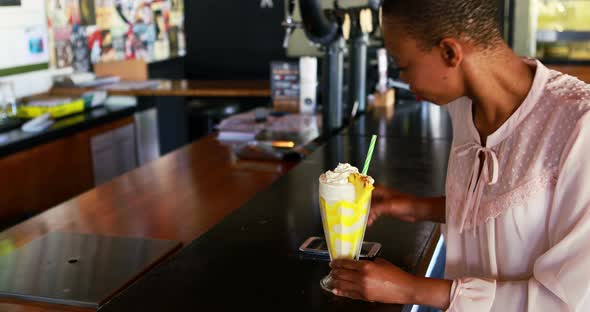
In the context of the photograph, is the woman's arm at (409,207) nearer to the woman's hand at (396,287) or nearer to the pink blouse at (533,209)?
Result: the pink blouse at (533,209)

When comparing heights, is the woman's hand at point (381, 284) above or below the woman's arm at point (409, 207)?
below

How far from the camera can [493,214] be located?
124cm

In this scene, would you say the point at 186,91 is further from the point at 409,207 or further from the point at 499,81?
the point at 499,81

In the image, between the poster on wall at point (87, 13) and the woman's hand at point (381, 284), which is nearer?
the woman's hand at point (381, 284)

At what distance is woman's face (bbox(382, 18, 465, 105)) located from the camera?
3.92 ft

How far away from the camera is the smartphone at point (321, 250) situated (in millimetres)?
1513

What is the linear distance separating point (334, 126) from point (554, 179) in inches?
73.2

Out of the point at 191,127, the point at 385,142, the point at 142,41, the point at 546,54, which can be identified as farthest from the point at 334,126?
the point at 546,54

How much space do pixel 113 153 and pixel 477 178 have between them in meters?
3.67

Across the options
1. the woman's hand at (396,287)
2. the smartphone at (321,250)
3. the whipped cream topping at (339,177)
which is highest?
the whipped cream topping at (339,177)

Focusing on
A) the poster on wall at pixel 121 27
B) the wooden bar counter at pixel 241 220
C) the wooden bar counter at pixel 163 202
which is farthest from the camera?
the poster on wall at pixel 121 27

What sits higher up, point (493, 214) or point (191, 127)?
point (493, 214)

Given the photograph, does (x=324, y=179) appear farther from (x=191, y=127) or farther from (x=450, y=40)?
(x=191, y=127)

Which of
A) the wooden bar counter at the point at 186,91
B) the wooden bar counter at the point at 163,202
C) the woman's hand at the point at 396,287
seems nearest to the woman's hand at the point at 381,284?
the woman's hand at the point at 396,287
